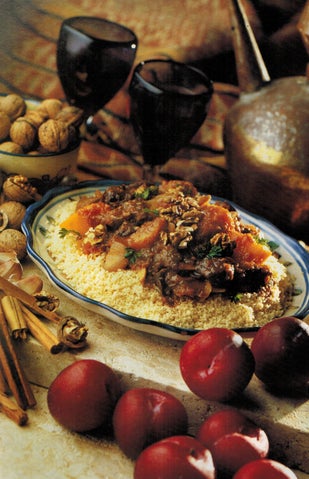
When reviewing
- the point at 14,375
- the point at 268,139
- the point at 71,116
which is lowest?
the point at 268,139

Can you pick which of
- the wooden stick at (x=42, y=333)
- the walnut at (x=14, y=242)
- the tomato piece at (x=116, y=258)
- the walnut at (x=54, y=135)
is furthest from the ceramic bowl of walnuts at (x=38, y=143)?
the wooden stick at (x=42, y=333)

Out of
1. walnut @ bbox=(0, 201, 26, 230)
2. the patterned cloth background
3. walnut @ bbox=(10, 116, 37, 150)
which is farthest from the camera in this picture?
the patterned cloth background

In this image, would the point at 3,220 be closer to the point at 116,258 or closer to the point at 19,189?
the point at 19,189

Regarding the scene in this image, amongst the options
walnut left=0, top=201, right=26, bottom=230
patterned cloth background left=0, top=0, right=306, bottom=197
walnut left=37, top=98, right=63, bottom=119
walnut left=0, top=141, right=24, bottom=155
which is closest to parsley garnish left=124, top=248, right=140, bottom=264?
walnut left=0, top=201, right=26, bottom=230

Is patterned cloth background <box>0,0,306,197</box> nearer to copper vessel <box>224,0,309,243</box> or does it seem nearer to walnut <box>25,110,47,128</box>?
copper vessel <box>224,0,309,243</box>

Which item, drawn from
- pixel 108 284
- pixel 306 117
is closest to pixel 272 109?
pixel 306 117

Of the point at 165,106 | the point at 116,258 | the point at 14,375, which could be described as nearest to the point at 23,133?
the point at 165,106
